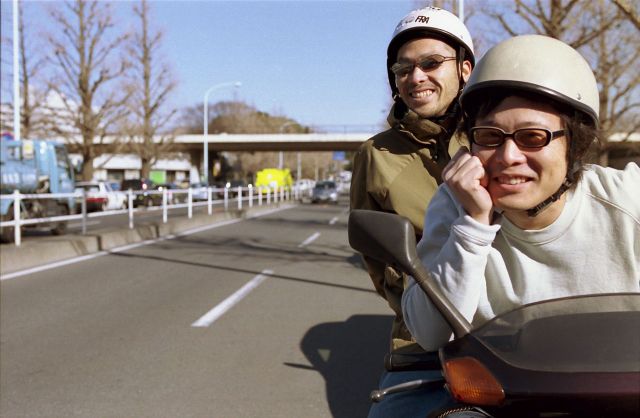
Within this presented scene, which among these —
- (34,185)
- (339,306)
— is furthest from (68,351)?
(34,185)

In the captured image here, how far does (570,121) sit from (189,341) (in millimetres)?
4916

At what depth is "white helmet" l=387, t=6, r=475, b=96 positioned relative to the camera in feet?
8.70

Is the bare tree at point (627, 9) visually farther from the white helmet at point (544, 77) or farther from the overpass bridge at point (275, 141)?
the overpass bridge at point (275, 141)

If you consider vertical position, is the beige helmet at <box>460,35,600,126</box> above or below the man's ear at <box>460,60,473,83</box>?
below

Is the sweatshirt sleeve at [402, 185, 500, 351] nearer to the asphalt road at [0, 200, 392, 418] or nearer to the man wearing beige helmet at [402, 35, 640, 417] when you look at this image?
the man wearing beige helmet at [402, 35, 640, 417]

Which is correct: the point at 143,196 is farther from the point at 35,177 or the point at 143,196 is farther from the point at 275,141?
the point at 275,141

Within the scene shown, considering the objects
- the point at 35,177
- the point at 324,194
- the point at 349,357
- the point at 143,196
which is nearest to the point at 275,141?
the point at 324,194

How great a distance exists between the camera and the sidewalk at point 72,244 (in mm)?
10523

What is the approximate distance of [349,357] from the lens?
5609 millimetres

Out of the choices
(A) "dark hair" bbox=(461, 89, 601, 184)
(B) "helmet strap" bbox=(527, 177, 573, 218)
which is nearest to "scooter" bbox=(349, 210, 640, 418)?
(B) "helmet strap" bbox=(527, 177, 573, 218)

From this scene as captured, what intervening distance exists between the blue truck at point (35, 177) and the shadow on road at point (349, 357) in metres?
11.3

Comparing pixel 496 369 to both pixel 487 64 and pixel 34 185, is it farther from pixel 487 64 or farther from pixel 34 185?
pixel 34 185

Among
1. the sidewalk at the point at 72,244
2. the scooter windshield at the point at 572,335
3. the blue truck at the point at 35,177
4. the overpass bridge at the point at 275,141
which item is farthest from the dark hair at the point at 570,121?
the overpass bridge at the point at 275,141

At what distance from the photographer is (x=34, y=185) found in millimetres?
18078
